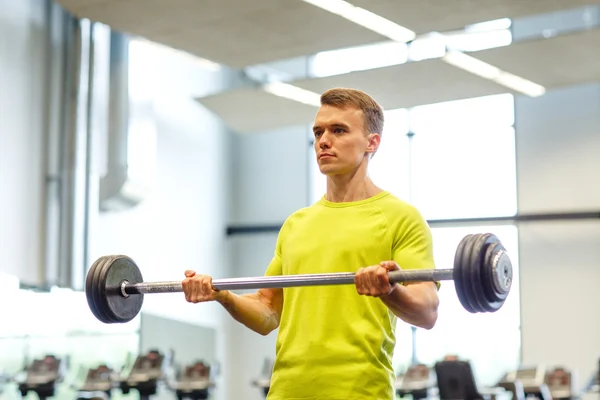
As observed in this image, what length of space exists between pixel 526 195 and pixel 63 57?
6.48 m

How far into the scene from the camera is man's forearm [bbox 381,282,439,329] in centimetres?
211

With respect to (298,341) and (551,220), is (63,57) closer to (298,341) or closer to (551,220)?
(551,220)

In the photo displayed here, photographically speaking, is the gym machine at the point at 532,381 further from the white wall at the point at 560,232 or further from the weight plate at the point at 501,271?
the weight plate at the point at 501,271

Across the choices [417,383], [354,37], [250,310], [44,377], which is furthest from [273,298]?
[417,383]

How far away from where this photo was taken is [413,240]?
2281 millimetres

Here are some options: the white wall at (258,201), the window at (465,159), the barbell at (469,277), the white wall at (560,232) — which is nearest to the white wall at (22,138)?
A: the white wall at (258,201)

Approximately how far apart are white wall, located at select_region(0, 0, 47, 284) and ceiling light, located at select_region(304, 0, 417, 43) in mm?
4052

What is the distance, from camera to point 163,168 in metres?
13.0

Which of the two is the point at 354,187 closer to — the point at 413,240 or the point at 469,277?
the point at 413,240

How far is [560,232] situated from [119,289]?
10.7 meters

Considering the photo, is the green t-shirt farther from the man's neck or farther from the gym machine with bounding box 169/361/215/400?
the gym machine with bounding box 169/361/215/400

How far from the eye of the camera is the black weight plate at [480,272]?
212 centimetres

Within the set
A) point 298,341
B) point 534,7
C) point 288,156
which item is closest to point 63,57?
point 288,156

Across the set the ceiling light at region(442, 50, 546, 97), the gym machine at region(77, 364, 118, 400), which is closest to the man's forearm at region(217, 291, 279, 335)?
the ceiling light at region(442, 50, 546, 97)
